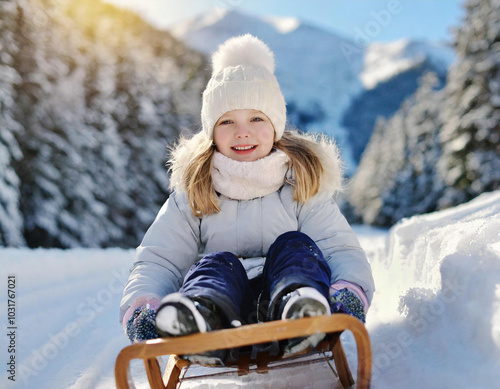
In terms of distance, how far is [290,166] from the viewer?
6.82 ft

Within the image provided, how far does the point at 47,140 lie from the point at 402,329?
21.4 feet

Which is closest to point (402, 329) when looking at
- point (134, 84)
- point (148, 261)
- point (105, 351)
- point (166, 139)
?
point (148, 261)

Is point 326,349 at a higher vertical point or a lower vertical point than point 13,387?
higher

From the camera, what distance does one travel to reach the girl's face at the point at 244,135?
2.04 m

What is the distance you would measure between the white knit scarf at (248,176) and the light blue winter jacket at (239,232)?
42mm

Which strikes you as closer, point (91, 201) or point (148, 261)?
point (148, 261)

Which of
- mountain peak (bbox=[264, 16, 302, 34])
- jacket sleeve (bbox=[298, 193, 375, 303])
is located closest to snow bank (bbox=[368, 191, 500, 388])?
jacket sleeve (bbox=[298, 193, 375, 303])

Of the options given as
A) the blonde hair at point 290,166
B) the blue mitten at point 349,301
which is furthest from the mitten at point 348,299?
the blonde hair at point 290,166

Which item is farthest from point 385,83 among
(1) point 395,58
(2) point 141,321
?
(2) point 141,321

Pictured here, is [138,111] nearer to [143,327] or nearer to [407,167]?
[143,327]

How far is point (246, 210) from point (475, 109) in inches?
349

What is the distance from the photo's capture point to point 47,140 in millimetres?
6750

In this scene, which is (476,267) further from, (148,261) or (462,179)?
(462,179)

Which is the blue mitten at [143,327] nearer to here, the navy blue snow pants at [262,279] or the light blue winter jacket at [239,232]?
the navy blue snow pants at [262,279]
